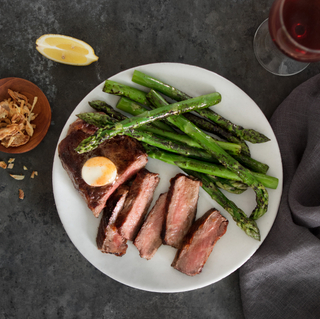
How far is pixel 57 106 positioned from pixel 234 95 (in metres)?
2.16

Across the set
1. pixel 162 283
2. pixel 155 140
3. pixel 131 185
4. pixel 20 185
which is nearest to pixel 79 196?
pixel 131 185

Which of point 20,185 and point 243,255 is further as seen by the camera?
point 20,185

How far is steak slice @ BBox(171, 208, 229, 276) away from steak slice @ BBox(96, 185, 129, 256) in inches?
26.6

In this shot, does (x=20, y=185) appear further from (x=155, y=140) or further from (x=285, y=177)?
(x=285, y=177)

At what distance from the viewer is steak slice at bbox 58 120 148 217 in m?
2.73

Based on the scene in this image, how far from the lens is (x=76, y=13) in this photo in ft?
10.4

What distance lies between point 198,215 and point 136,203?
2.49 feet

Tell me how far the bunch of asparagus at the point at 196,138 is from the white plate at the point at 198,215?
0.39 ft

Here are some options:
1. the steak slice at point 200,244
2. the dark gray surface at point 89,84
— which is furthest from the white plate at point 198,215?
the dark gray surface at point 89,84

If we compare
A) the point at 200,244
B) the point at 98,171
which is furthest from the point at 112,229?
the point at 200,244

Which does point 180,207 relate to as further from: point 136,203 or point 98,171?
point 98,171

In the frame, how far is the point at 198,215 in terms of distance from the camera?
3062mm

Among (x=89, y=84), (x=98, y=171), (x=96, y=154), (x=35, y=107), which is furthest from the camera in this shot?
(x=89, y=84)

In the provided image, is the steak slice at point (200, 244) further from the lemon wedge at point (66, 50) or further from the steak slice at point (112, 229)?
the lemon wedge at point (66, 50)
